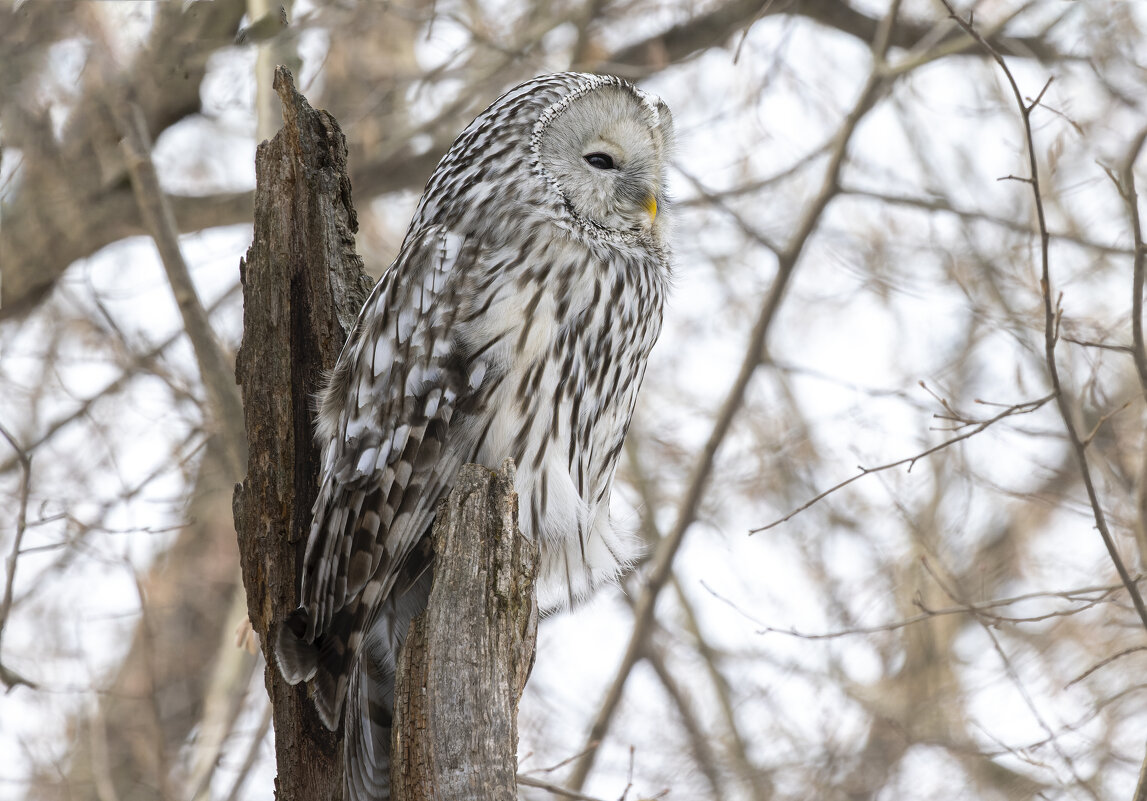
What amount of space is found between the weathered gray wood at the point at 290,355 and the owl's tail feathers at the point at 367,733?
89mm

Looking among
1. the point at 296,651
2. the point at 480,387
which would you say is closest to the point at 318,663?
the point at 296,651

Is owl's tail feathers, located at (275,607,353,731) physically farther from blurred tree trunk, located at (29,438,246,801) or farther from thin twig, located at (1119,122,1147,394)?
blurred tree trunk, located at (29,438,246,801)

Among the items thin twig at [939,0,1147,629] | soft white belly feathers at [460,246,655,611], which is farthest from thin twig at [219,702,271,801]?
thin twig at [939,0,1147,629]

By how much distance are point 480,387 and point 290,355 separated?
0.66 metres

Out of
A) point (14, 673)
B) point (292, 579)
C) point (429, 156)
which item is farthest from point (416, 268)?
point (429, 156)

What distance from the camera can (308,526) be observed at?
335cm

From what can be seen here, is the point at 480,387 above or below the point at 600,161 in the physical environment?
below

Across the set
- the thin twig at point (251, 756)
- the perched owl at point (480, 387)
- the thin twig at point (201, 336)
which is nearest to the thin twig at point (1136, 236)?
Result: the perched owl at point (480, 387)

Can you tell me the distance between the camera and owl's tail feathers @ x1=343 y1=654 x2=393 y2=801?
307 cm

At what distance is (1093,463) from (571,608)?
2.44 m

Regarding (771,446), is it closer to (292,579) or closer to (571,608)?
(571,608)

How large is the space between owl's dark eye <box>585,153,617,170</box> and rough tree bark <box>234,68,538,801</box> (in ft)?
2.60

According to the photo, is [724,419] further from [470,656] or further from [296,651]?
[470,656]

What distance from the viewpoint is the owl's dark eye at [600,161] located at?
3.82 metres
